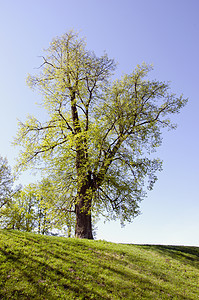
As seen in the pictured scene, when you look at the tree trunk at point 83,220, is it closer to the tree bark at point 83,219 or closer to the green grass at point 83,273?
the tree bark at point 83,219

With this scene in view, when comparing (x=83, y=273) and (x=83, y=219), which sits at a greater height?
(x=83, y=219)

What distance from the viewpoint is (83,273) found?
9.44 metres

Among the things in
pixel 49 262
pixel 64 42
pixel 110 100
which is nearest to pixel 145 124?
pixel 110 100

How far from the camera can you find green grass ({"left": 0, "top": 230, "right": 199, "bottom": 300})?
25.3 feet

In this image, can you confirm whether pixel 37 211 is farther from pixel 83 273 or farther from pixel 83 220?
pixel 83 273

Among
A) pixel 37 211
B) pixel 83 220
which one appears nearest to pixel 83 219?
pixel 83 220

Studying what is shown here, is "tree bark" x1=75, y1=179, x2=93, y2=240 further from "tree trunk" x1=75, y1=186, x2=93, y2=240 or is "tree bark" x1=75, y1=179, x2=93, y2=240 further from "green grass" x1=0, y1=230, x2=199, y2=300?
"green grass" x1=0, y1=230, x2=199, y2=300

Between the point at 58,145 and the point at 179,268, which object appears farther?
the point at 58,145

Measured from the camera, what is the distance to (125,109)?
18.6 metres

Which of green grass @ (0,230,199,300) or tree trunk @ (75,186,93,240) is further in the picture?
tree trunk @ (75,186,93,240)

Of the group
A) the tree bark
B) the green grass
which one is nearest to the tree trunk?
the tree bark

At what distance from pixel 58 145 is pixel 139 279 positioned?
12.4 m

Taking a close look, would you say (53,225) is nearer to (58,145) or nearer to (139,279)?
(58,145)

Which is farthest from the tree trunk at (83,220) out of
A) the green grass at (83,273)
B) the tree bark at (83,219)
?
the green grass at (83,273)
